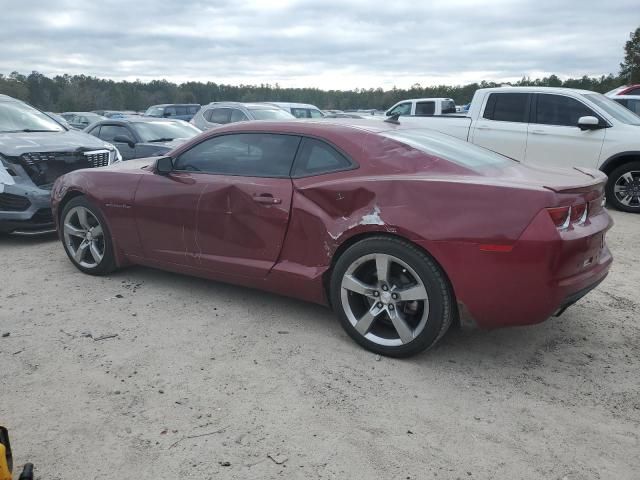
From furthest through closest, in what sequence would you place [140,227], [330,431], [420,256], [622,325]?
[140,227]
[622,325]
[420,256]
[330,431]

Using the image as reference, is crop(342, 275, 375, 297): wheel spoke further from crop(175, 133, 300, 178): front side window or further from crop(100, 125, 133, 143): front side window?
crop(100, 125, 133, 143): front side window

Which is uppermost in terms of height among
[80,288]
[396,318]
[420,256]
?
[420,256]

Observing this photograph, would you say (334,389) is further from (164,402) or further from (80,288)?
(80,288)

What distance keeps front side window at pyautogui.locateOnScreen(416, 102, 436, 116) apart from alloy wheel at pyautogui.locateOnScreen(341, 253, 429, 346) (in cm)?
1371

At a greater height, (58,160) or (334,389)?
(58,160)

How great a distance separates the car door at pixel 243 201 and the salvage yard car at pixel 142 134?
5.36 meters

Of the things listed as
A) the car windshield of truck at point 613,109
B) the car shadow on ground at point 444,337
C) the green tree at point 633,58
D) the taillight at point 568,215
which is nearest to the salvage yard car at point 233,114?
the car windshield of truck at point 613,109

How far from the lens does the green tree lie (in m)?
28.5

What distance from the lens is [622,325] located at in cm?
385

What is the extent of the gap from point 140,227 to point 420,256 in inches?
97.2

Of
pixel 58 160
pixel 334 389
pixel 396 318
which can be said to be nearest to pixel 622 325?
pixel 396 318

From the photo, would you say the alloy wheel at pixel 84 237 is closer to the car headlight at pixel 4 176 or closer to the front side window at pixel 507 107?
the car headlight at pixel 4 176

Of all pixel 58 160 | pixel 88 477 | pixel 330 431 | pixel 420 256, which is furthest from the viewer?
pixel 58 160

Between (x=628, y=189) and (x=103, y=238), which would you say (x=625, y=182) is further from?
(x=103, y=238)
